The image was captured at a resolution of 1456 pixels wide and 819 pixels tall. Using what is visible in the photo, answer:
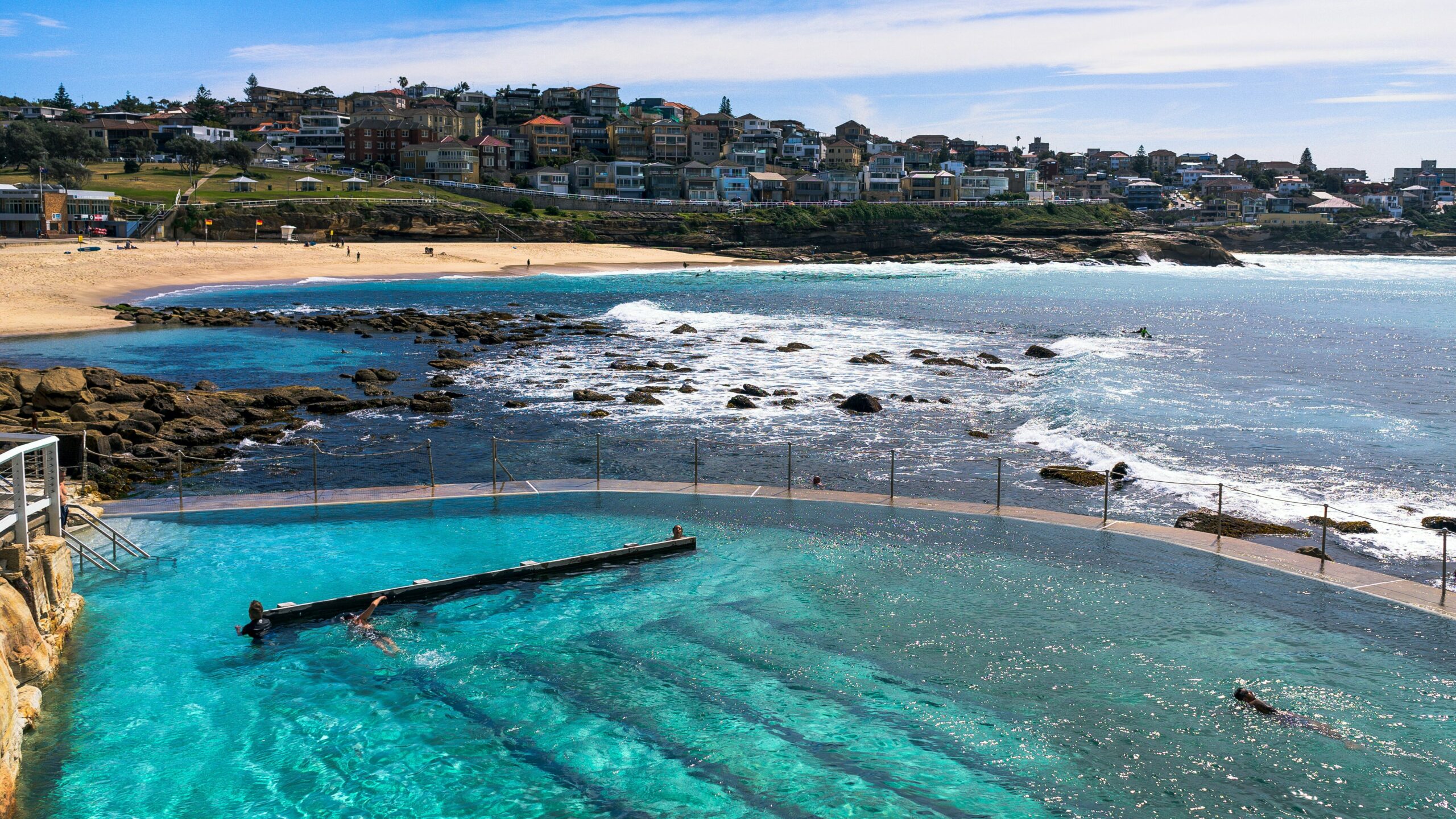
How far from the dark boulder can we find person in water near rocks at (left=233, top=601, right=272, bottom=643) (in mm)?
22555

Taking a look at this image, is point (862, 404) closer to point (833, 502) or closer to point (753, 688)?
point (833, 502)

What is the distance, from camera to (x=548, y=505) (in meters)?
20.1

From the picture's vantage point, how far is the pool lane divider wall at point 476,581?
14641 mm

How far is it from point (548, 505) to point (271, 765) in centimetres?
935

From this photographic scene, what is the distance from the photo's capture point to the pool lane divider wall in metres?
14.6

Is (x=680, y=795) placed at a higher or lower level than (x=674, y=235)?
lower

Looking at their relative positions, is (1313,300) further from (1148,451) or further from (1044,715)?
(1044,715)

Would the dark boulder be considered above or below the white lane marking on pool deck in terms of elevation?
above

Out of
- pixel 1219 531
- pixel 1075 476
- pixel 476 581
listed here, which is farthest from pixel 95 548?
pixel 1075 476

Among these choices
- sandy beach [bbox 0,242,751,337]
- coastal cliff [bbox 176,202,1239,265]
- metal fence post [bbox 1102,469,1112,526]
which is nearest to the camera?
metal fence post [bbox 1102,469,1112,526]

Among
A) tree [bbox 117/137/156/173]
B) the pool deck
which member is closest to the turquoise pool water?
the pool deck

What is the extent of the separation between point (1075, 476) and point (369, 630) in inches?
676

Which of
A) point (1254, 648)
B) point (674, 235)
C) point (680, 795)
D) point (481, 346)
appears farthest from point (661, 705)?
point (674, 235)

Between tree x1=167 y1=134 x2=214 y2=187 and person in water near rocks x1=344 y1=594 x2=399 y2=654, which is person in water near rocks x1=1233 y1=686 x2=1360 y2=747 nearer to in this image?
person in water near rocks x1=344 y1=594 x2=399 y2=654
